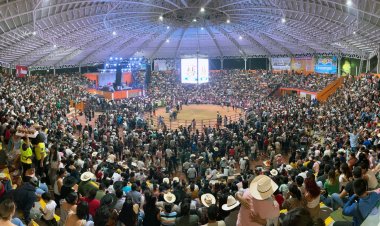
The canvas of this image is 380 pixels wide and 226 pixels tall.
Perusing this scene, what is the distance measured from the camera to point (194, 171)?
1597 centimetres

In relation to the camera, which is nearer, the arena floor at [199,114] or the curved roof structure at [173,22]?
the curved roof structure at [173,22]

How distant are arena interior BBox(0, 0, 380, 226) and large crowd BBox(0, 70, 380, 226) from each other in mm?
39

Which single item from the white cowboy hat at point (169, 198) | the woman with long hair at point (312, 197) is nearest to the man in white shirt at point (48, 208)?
the white cowboy hat at point (169, 198)

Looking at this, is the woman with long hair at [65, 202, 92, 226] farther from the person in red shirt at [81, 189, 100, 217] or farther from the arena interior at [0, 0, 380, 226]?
the person in red shirt at [81, 189, 100, 217]

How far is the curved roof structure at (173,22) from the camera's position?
1100 inches

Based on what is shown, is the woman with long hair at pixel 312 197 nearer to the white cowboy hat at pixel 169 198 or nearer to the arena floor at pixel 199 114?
the white cowboy hat at pixel 169 198

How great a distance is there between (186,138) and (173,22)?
22.8 metres

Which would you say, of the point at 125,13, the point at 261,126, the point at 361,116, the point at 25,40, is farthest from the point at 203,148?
the point at 25,40

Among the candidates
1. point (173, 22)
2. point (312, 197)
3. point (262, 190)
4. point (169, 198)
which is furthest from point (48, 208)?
point (173, 22)

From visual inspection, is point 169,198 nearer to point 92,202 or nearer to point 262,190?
point 92,202

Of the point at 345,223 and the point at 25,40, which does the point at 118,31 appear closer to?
the point at 25,40

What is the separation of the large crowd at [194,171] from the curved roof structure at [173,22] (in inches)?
224

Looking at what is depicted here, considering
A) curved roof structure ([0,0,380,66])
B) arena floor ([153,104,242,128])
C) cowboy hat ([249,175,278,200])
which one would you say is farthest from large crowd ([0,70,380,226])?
curved roof structure ([0,0,380,66])

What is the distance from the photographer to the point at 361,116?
21781 millimetres
